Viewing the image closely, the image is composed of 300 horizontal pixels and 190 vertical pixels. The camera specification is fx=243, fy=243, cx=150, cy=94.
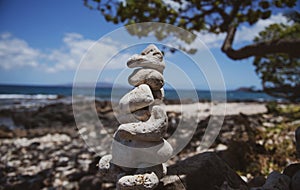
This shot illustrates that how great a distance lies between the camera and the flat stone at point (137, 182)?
6.41ft

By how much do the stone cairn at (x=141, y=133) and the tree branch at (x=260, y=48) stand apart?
326cm

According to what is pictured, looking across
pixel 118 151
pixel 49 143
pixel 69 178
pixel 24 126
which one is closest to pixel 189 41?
pixel 118 151

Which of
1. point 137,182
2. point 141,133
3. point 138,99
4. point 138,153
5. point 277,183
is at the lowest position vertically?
point 277,183

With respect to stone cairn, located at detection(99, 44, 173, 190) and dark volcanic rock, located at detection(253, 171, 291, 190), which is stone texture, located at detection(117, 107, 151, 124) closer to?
stone cairn, located at detection(99, 44, 173, 190)

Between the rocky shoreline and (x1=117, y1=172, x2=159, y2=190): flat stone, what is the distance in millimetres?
301

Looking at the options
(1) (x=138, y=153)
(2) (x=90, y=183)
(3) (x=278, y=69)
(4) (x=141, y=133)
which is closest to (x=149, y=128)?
(4) (x=141, y=133)

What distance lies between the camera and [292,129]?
19.7ft

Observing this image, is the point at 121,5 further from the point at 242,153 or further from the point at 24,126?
the point at 24,126

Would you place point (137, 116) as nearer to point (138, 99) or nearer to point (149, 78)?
point (138, 99)

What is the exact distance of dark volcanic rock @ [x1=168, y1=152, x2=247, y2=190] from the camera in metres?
2.34

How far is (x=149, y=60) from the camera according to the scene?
2.14 m

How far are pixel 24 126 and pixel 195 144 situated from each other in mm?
7405

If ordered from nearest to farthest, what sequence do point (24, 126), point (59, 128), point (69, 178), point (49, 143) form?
point (69, 178), point (49, 143), point (59, 128), point (24, 126)

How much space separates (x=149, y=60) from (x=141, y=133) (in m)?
0.64
